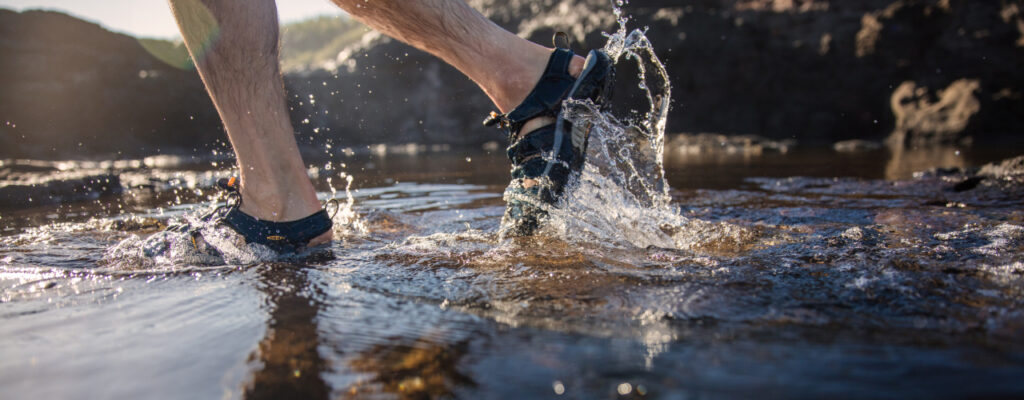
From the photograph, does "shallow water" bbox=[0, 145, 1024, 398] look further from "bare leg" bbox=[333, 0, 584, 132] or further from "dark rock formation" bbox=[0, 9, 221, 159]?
"dark rock formation" bbox=[0, 9, 221, 159]

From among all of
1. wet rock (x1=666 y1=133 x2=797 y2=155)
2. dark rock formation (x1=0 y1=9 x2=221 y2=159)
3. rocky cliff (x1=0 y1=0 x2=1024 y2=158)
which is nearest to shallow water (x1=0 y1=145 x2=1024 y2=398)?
wet rock (x1=666 y1=133 x2=797 y2=155)

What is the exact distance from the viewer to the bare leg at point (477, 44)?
170 centimetres

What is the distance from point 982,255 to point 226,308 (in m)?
1.39

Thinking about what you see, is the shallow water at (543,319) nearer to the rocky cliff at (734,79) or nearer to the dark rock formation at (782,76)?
the rocky cliff at (734,79)

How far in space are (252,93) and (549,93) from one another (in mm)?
772

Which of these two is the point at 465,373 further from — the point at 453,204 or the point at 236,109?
the point at 453,204

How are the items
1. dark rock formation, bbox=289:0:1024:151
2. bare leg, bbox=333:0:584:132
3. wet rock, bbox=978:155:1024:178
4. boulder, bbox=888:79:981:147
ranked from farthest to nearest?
dark rock formation, bbox=289:0:1024:151
boulder, bbox=888:79:981:147
wet rock, bbox=978:155:1024:178
bare leg, bbox=333:0:584:132

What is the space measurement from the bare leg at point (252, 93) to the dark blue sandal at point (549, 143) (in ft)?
1.79

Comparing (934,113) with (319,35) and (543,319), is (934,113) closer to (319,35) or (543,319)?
(543,319)

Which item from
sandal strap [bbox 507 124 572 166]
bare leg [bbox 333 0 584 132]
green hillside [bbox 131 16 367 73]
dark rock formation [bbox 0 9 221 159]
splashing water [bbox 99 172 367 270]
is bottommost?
splashing water [bbox 99 172 367 270]

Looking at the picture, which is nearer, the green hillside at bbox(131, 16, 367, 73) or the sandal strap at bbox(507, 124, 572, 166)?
the sandal strap at bbox(507, 124, 572, 166)

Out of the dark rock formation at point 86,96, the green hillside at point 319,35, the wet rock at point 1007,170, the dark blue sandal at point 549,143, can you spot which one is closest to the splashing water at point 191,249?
the dark blue sandal at point 549,143

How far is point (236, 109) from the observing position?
5.17 ft

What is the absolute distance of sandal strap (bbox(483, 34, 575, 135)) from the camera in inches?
66.0
